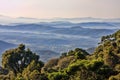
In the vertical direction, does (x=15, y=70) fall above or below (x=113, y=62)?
below

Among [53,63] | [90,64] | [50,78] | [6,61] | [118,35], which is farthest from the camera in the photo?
[118,35]

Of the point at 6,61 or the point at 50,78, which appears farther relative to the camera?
the point at 6,61

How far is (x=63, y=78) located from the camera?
2983cm

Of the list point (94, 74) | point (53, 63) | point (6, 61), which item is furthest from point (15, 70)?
point (94, 74)

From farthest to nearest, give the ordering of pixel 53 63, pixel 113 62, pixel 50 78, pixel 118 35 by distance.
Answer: pixel 118 35 → pixel 53 63 → pixel 113 62 → pixel 50 78

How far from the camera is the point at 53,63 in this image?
62906 millimetres

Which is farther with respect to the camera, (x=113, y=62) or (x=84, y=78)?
(x=113, y=62)

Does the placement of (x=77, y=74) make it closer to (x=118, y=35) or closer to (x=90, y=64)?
(x=90, y=64)

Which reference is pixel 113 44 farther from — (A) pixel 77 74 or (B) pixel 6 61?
(A) pixel 77 74

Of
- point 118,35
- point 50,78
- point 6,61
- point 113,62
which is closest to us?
point 50,78

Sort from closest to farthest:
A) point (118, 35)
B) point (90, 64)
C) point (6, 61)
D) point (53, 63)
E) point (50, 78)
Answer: point (90, 64) < point (50, 78) < point (6, 61) < point (53, 63) < point (118, 35)

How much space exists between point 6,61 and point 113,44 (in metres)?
16.4

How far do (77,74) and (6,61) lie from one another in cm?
2565

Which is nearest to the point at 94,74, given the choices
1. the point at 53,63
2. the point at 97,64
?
the point at 97,64
